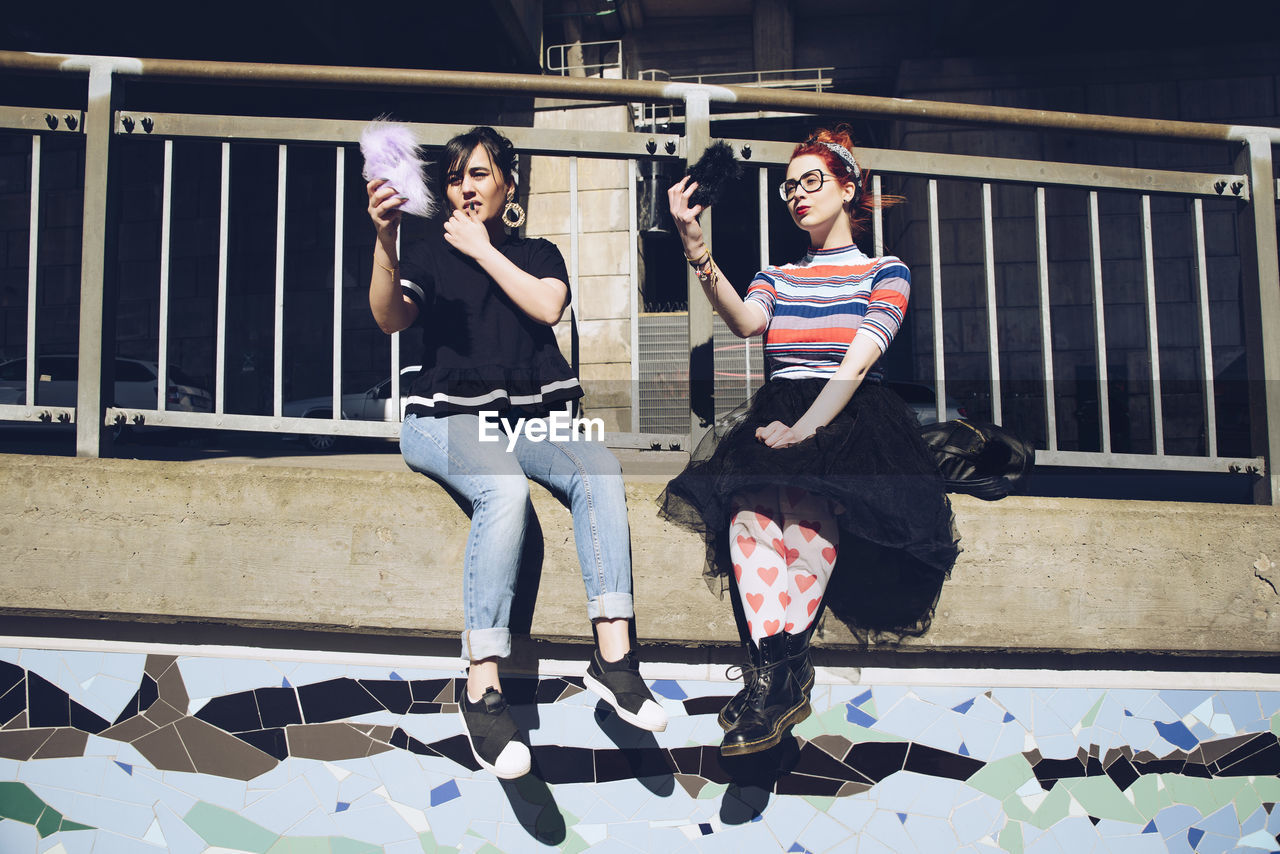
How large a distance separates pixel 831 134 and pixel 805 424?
1022 mm

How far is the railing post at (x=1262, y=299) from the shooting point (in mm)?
2379

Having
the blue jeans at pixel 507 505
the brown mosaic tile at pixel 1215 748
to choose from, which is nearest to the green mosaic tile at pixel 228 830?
the blue jeans at pixel 507 505

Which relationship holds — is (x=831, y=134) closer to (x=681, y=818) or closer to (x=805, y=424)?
(x=805, y=424)

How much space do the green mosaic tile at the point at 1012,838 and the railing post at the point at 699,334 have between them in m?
1.33

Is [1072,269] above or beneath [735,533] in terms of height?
above

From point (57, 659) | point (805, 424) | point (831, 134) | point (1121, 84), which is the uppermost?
point (1121, 84)

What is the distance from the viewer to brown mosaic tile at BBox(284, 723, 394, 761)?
83.3 inches

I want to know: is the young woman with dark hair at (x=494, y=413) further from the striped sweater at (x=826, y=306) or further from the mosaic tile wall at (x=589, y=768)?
the striped sweater at (x=826, y=306)

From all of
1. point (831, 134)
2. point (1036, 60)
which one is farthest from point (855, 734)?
point (1036, 60)

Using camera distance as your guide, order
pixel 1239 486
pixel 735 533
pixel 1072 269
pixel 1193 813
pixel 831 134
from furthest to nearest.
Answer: pixel 1072 269
pixel 1239 486
pixel 831 134
pixel 1193 813
pixel 735 533

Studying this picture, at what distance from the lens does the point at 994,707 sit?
84.9 inches

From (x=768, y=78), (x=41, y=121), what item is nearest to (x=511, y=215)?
(x=41, y=121)

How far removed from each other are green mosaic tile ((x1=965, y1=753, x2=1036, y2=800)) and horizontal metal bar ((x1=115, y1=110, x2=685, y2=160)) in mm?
1972

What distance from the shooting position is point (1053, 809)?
209 centimetres
